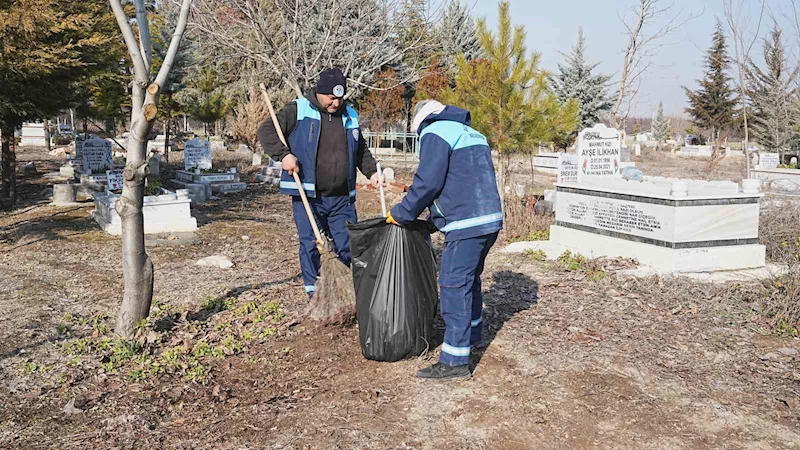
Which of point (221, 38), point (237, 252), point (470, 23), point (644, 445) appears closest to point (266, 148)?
point (644, 445)

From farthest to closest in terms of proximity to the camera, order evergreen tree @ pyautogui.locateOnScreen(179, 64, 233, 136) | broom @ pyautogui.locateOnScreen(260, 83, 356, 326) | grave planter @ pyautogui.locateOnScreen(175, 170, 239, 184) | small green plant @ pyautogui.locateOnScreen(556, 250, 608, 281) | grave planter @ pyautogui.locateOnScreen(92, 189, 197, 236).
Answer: evergreen tree @ pyautogui.locateOnScreen(179, 64, 233, 136)
grave planter @ pyautogui.locateOnScreen(175, 170, 239, 184)
grave planter @ pyautogui.locateOnScreen(92, 189, 197, 236)
small green plant @ pyautogui.locateOnScreen(556, 250, 608, 281)
broom @ pyautogui.locateOnScreen(260, 83, 356, 326)

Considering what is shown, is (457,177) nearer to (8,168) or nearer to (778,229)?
(778,229)

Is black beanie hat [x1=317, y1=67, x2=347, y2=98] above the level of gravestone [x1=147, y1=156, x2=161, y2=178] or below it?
above

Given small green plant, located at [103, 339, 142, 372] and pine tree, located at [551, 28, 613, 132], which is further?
pine tree, located at [551, 28, 613, 132]

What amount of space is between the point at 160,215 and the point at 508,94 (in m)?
5.33

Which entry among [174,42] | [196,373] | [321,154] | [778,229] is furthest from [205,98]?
[196,373]

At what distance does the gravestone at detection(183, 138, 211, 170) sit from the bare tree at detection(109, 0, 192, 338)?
1114cm

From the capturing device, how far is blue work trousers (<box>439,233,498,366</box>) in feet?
12.3

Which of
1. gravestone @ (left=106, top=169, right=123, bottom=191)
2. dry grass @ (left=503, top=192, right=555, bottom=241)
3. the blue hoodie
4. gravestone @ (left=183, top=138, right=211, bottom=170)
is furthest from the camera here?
gravestone @ (left=183, top=138, right=211, bottom=170)

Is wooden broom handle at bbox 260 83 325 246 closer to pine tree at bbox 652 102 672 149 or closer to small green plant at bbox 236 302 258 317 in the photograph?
small green plant at bbox 236 302 258 317

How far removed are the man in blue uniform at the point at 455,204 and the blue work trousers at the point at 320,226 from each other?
1138mm

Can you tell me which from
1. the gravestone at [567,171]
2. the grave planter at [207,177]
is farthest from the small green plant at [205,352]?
the grave planter at [207,177]

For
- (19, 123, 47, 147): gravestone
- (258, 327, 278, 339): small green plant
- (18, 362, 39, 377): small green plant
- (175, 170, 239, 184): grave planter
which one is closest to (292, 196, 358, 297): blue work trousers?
(258, 327, 278, 339): small green plant

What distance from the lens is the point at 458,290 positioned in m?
3.79
